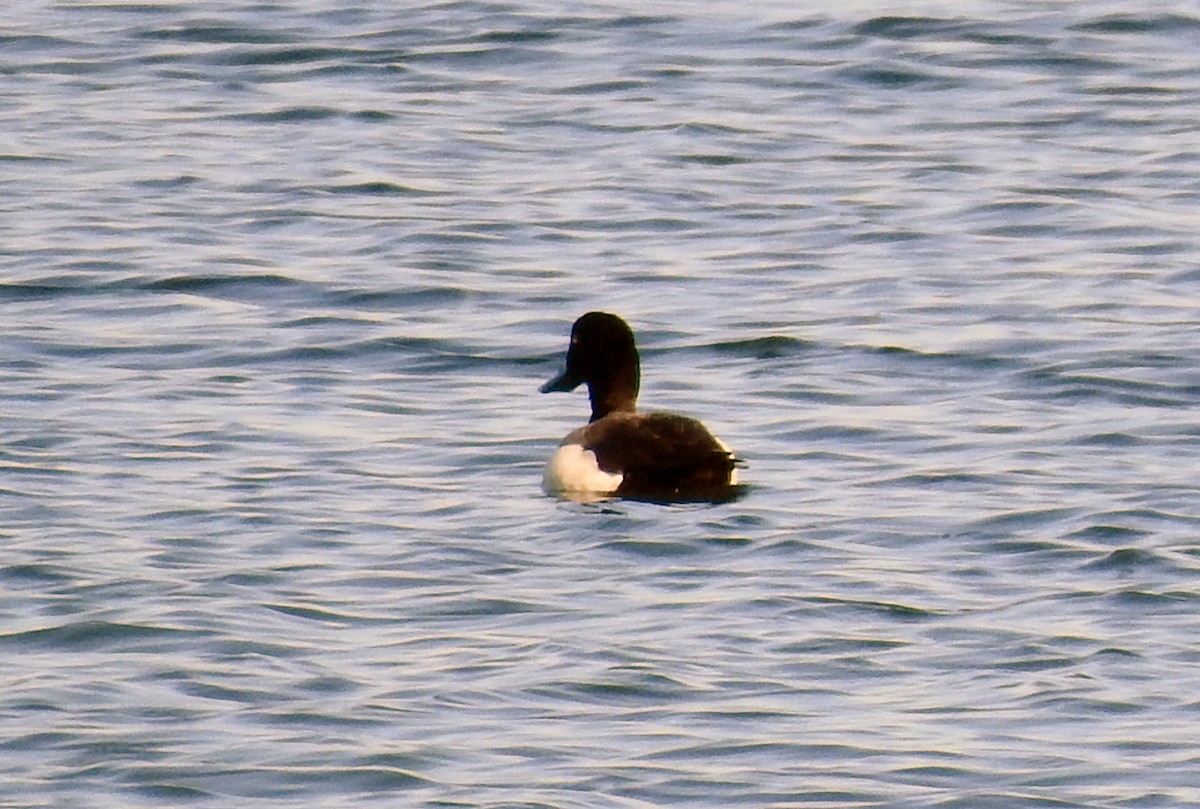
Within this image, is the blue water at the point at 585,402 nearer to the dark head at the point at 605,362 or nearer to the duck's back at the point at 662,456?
the duck's back at the point at 662,456

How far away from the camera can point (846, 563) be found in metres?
10.1

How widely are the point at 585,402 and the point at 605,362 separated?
1.19 m

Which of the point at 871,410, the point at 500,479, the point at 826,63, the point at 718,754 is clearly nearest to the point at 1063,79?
the point at 826,63

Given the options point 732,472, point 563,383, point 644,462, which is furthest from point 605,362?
point 732,472

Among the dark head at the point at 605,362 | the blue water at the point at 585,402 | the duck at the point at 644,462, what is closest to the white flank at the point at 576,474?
the duck at the point at 644,462

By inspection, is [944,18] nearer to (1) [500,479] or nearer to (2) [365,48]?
(2) [365,48]

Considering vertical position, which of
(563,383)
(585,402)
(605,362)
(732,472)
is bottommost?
(585,402)

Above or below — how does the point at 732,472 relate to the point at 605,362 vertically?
below

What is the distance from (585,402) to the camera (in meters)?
13.6

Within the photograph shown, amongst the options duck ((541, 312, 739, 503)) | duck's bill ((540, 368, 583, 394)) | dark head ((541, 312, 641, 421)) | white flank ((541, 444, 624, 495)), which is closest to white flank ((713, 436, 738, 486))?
duck ((541, 312, 739, 503))

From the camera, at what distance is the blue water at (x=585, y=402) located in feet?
26.7

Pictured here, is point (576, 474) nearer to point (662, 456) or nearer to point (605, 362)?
point (662, 456)

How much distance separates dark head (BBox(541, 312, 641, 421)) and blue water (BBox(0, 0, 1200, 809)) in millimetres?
347

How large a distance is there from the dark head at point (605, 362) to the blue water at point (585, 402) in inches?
13.7
